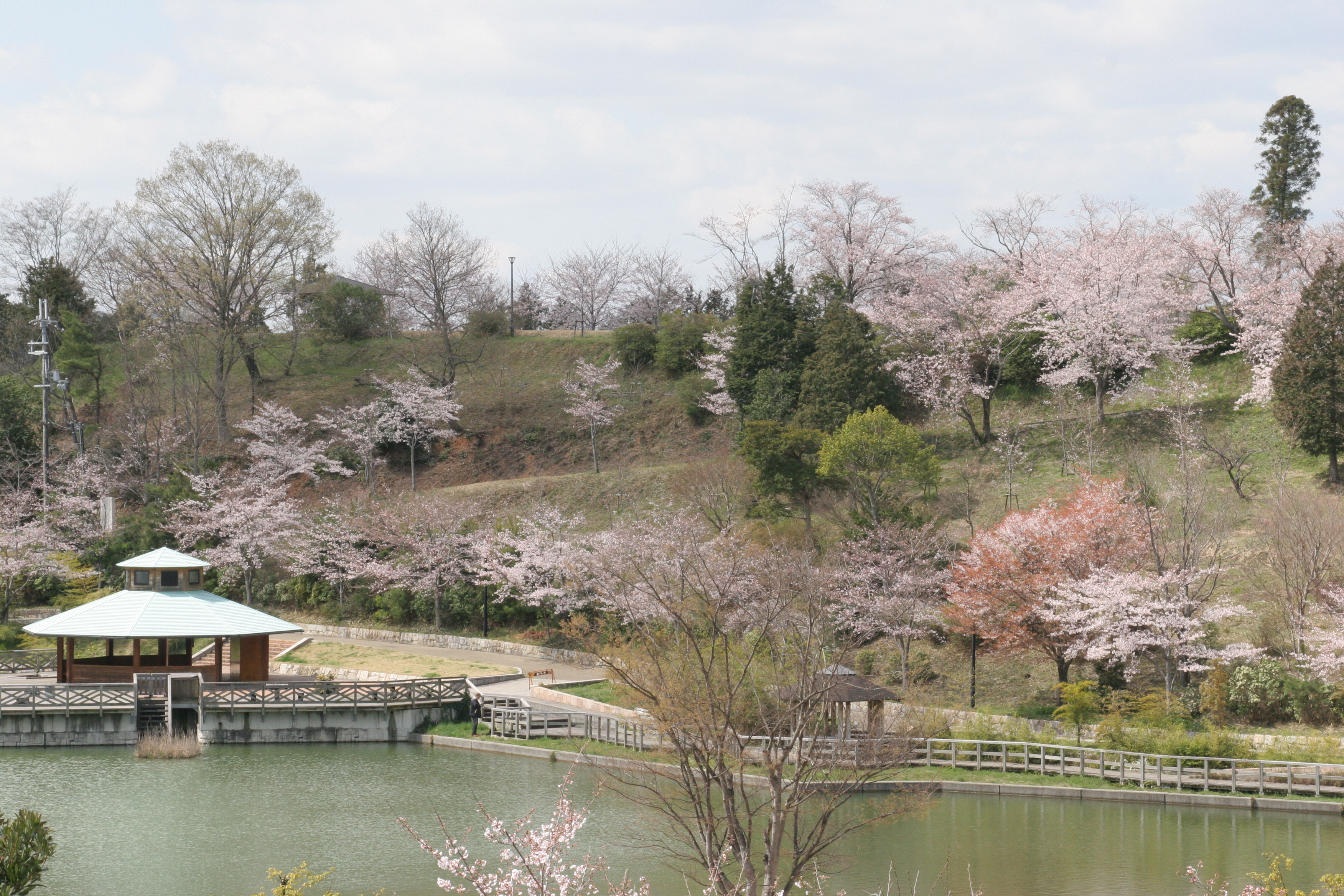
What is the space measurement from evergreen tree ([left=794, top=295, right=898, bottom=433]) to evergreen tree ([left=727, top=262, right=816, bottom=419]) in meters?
1.40

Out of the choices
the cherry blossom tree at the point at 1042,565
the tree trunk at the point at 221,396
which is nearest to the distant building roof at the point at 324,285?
the tree trunk at the point at 221,396

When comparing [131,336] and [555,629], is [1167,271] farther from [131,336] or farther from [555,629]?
[131,336]

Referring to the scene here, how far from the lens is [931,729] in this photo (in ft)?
85.4

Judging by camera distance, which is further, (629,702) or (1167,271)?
(1167,271)

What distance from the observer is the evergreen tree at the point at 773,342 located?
46875mm

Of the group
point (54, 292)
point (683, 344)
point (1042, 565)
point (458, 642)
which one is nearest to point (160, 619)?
point (458, 642)

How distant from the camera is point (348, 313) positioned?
67.5 metres

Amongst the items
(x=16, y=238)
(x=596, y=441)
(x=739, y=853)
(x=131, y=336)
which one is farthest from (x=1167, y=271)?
(x=16, y=238)

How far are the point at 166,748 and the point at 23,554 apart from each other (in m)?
19.5

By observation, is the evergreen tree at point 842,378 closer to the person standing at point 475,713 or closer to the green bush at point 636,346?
the green bush at point 636,346

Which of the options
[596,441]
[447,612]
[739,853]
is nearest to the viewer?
[739,853]

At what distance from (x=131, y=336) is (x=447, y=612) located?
102 ft

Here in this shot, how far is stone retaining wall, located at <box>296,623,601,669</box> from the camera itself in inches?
1506

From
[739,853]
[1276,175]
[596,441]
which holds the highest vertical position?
[1276,175]
